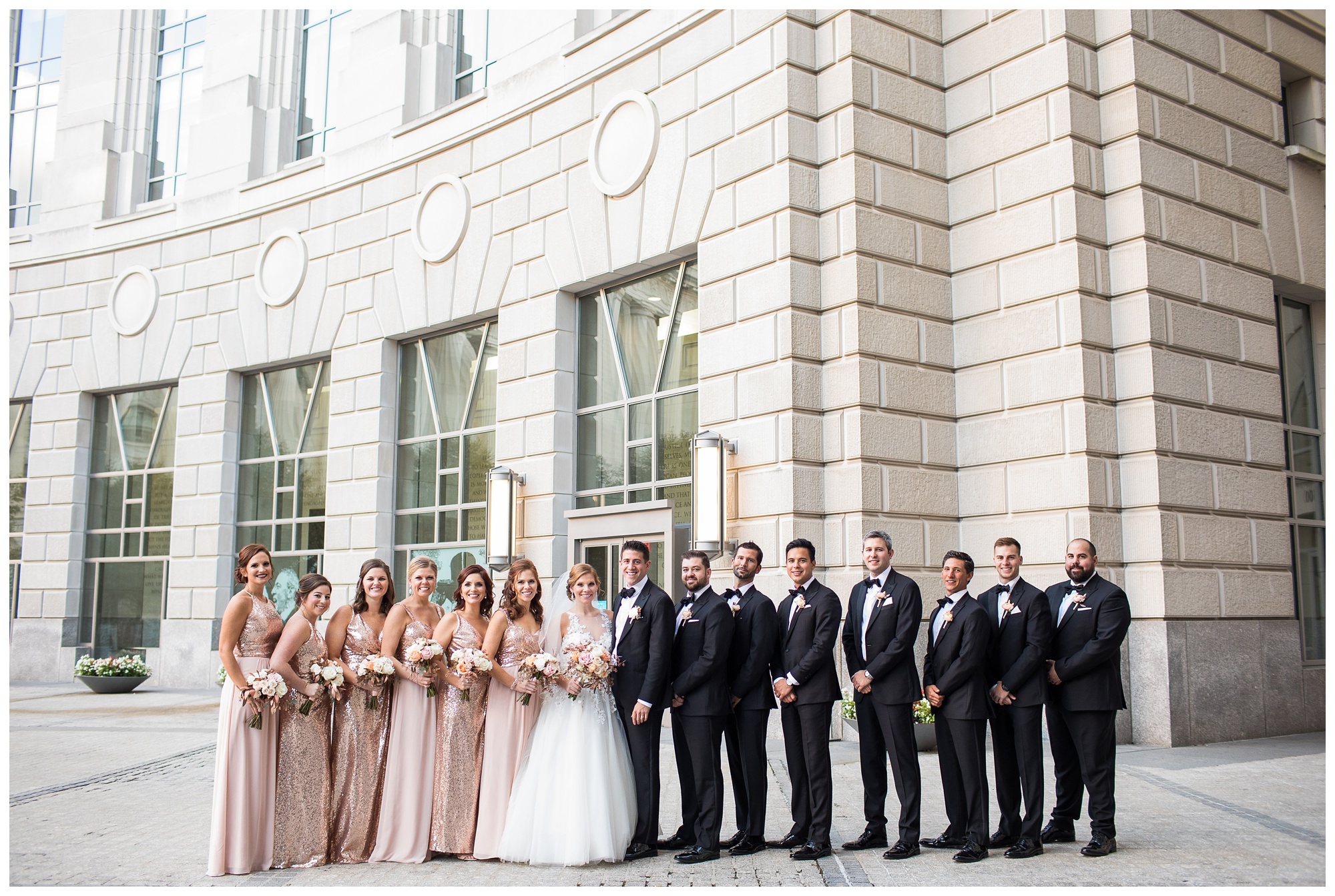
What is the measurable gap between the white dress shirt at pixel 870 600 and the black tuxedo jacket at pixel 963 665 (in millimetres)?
423

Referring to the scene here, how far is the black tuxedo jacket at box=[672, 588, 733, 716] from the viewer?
23.0 feet

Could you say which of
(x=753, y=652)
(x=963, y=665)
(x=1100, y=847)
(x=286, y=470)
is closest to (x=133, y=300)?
(x=286, y=470)

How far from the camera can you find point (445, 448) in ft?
55.6

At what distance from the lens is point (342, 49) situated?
20172 millimetres

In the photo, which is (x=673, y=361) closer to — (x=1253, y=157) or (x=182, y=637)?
(x=1253, y=157)

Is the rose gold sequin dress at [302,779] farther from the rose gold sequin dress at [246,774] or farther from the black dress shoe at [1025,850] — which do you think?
the black dress shoe at [1025,850]

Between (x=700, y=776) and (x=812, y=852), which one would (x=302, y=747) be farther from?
(x=812, y=852)

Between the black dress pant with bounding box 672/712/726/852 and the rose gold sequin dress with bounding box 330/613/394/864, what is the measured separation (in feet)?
6.35

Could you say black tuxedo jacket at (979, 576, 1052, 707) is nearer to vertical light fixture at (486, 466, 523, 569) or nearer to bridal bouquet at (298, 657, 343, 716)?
bridal bouquet at (298, 657, 343, 716)

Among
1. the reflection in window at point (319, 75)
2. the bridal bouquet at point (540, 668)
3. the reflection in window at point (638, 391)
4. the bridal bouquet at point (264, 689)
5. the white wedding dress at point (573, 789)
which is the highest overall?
the reflection in window at point (319, 75)

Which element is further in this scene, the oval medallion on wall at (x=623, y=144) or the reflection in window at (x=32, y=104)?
the reflection in window at (x=32, y=104)

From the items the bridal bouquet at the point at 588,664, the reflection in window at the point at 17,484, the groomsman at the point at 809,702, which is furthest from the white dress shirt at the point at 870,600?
the reflection in window at the point at 17,484

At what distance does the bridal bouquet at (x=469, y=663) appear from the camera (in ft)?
23.0

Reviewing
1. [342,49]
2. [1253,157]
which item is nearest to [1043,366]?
[1253,157]
